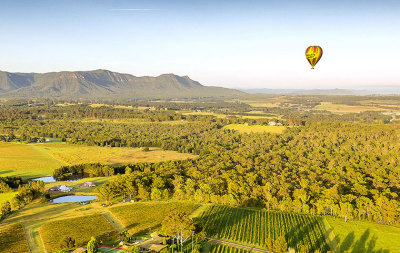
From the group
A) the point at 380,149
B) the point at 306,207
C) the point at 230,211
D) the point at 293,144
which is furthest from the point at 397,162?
the point at 230,211

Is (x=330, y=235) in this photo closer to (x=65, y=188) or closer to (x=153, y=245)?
(x=153, y=245)

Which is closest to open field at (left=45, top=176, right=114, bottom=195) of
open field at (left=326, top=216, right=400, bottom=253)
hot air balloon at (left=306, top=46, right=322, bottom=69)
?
open field at (left=326, top=216, right=400, bottom=253)

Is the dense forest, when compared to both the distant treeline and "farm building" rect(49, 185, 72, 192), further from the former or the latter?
"farm building" rect(49, 185, 72, 192)

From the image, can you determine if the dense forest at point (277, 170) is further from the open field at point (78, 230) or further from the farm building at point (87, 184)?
the open field at point (78, 230)

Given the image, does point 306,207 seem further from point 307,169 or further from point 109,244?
point 109,244

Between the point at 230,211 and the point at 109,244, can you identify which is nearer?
the point at 109,244

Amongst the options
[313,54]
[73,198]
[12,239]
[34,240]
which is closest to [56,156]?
[73,198]
